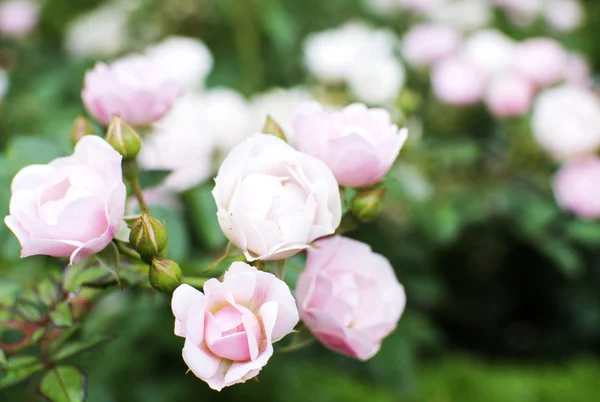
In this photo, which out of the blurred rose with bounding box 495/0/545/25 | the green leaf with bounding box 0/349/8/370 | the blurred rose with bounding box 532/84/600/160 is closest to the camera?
the green leaf with bounding box 0/349/8/370

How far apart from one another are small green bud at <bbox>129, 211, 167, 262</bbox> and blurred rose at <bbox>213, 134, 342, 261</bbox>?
0.06m

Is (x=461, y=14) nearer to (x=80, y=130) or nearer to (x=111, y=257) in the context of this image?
(x=80, y=130)

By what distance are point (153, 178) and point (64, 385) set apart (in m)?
0.28

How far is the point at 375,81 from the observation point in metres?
1.37

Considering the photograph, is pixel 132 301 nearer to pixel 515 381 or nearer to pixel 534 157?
pixel 534 157

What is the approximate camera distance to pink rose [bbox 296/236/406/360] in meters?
0.58

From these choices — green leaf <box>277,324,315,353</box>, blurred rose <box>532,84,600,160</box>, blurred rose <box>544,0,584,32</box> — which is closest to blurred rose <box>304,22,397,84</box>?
blurred rose <box>532,84,600,160</box>

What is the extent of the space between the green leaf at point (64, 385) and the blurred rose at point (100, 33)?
1354 millimetres

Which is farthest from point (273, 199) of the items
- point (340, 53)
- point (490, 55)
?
point (490, 55)

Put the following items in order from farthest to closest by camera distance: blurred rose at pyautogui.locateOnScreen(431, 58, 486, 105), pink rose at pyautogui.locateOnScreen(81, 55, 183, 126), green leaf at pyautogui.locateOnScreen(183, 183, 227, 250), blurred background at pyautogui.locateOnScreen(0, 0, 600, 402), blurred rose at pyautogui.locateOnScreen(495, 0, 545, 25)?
blurred rose at pyautogui.locateOnScreen(495, 0, 545, 25) < blurred rose at pyautogui.locateOnScreen(431, 58, 486, 105) < blurred background at pyautogui.locateOnScreen(0, 0, 600, 402) < green leaf at pyautogui.locateOnScreen(183, 183, 227, 250) < pink rose at pyautogui.locateOnScreen(81, 55, 183, 126)

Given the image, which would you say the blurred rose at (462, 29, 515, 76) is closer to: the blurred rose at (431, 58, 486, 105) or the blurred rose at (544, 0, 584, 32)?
the blurred rose at (431, 58, 486, 105)

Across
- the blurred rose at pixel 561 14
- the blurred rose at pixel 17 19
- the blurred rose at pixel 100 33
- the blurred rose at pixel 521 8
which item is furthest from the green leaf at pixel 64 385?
the blurred rose at pixel 561 14

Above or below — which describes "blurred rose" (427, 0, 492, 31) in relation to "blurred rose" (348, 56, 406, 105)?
below

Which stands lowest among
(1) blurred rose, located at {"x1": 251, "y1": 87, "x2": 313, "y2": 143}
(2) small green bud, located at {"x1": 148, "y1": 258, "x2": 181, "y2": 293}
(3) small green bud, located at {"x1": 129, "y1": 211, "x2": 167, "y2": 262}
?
(1) blurred rose, located at {"x1": 251, "y1": 87, "x2": 313, "y2": 143}
